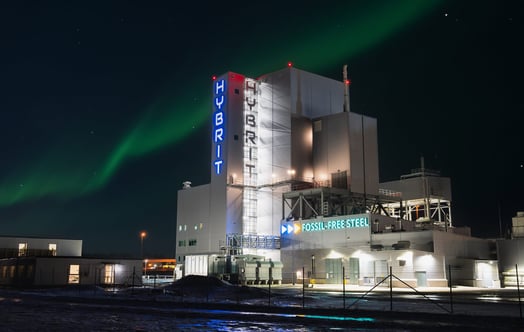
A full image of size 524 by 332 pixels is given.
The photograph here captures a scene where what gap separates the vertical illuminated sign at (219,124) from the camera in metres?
84.5

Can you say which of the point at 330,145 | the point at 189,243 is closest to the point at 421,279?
the point at 330,145

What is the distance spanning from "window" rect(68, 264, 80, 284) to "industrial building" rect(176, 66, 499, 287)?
61.1 feet

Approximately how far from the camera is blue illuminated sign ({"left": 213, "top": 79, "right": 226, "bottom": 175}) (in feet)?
277

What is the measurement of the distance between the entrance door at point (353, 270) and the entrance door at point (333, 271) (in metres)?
1.43

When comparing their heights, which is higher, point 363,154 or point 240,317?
point 363,154

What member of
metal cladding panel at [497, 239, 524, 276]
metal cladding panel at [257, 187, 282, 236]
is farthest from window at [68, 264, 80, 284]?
metal cladding panel at [497, 239, 524, 276]

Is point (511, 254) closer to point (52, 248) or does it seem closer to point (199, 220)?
point (199, 220)

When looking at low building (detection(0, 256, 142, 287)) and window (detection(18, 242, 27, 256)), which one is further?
window (detection(18, 242, 27, 256))

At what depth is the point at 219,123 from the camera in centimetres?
8519

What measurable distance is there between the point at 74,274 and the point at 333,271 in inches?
1206

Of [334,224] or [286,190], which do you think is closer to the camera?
[334,224]

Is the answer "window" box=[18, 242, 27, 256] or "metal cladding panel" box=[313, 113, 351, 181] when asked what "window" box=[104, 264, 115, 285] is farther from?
"metal cladding panel" box=[313, 113, 351, 181]

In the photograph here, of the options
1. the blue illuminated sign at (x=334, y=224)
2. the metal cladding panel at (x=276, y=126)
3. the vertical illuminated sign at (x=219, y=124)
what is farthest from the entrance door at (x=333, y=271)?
the vertical illuminated sign at (x=219, y=124)

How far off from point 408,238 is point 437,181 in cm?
3525
